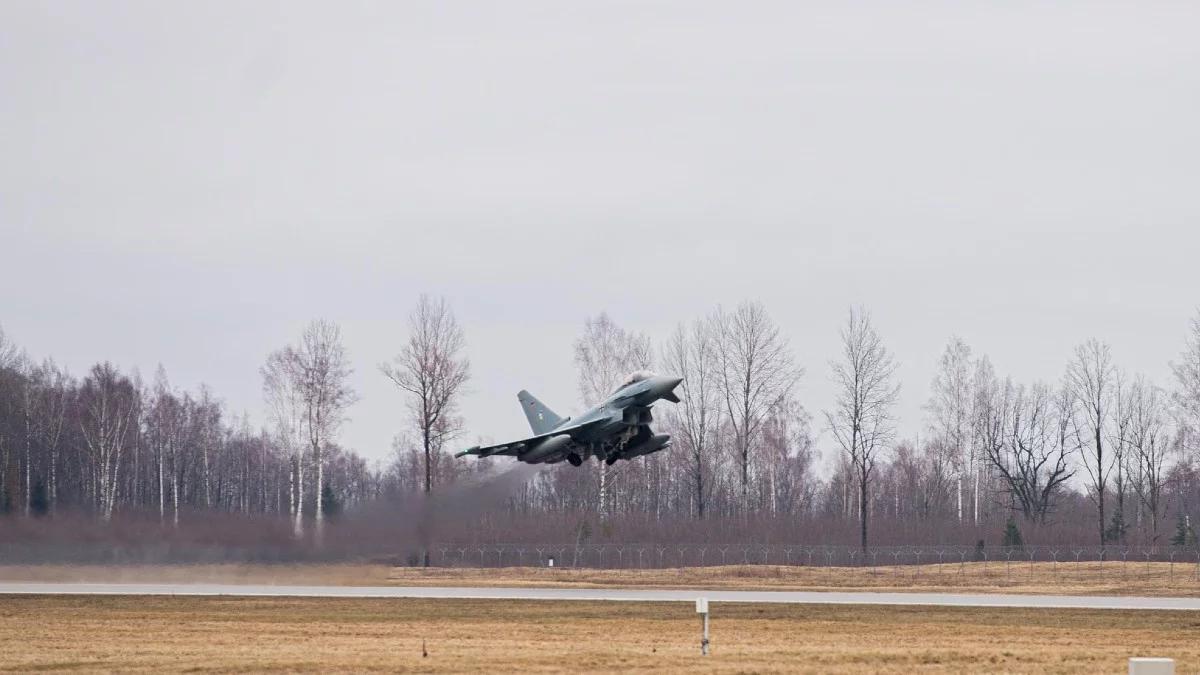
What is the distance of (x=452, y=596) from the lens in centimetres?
4750

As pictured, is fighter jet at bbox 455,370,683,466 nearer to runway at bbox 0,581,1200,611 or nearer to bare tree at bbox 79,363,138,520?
runway at bbox 0,581,1200,611

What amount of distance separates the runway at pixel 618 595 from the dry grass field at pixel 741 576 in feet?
1.69

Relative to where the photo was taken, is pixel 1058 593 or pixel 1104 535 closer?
pixel 1058 593

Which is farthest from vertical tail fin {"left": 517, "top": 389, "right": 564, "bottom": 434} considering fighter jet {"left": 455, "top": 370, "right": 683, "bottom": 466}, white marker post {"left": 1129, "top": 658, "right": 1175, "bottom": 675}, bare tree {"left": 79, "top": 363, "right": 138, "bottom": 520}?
white marker post {"left": 1129, "top": 658, "right": 1175, "bottom": 675}

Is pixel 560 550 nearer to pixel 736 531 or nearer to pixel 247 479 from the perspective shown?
pixel 736 531

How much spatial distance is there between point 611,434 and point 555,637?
14748mm

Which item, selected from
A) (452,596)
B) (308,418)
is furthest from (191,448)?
(452,596)

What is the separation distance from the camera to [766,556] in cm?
7338

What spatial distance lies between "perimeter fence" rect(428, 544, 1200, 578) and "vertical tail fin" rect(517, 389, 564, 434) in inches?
593

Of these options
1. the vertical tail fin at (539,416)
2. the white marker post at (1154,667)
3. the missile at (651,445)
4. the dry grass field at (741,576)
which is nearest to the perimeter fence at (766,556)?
the dry grass field at (741,576)

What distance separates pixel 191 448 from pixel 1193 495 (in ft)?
242

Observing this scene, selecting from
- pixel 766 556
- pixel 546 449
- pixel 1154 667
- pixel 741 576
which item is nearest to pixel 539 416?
pixel 546 449

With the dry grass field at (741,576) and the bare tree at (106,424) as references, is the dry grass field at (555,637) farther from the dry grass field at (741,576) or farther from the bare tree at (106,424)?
the bare tree at (106,424)

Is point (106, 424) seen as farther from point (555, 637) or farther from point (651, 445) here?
point (555, 637)
